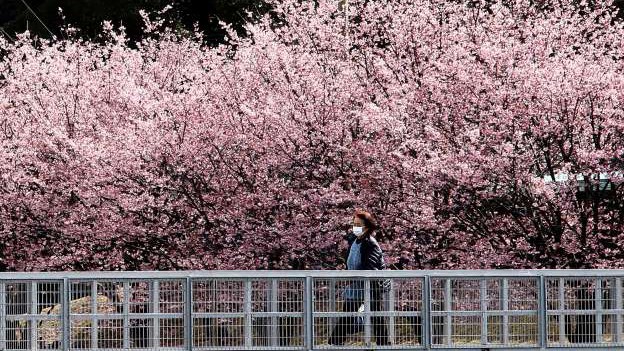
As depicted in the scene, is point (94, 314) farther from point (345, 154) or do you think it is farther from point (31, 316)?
point (345, 154)

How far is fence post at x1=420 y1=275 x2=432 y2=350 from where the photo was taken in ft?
44.5

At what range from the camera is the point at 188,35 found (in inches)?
1394

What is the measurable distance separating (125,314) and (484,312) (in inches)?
127

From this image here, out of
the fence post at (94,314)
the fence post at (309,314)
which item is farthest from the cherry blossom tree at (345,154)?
the fence post at (94,314)

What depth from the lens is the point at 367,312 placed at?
13617mm

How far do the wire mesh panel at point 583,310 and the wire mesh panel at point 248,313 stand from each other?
2288mm

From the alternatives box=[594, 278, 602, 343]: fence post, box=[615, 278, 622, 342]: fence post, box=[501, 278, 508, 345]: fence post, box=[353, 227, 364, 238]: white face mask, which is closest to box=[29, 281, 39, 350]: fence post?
box=[353, 227, 364, 238]: white face mask

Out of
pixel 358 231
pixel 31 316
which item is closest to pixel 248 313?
pixel 31 316

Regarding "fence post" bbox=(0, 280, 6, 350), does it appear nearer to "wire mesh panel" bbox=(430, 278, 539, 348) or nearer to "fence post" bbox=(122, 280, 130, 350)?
"fence post" bbox=(122, 280, 130, 350)

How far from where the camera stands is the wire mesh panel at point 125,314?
13.4m

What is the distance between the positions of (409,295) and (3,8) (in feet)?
112

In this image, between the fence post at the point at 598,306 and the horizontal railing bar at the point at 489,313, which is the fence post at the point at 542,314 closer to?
the horizontal railing bar at the point at 489,313

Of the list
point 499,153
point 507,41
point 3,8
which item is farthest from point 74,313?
point 3,8

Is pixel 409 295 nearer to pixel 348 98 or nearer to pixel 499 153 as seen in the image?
pixel 499 153
